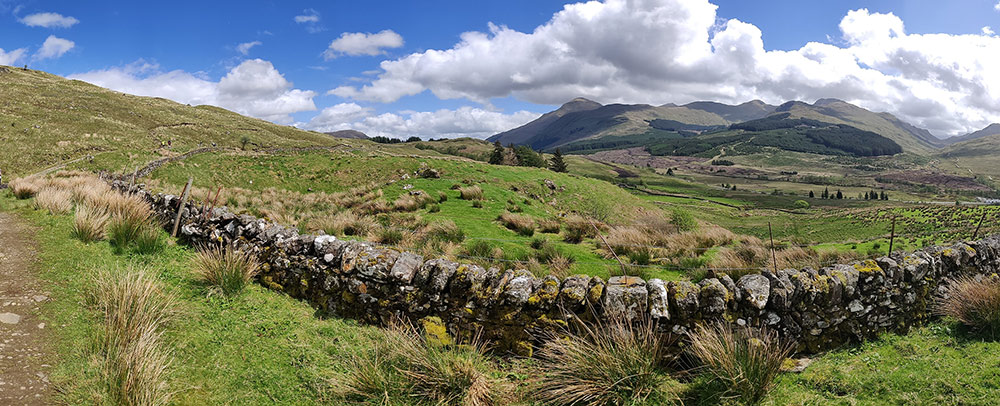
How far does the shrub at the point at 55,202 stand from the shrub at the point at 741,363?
630 inches

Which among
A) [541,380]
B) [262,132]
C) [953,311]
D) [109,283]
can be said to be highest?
[262,132]

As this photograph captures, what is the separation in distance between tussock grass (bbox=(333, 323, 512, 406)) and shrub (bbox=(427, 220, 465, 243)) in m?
7.51

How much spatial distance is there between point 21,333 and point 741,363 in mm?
8587

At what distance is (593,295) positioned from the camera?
5695 millimetres

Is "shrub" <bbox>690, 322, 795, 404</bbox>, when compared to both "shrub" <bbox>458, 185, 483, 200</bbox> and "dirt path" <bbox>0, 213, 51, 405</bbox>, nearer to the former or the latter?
"dirt path" <bbox>0, 213, 51, 405</bbox>

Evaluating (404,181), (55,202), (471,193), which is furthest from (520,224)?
(55,202)

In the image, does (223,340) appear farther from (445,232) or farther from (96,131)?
(96,131)

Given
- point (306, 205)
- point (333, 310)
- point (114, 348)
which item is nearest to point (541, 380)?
point (333, 310)

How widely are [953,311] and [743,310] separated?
13.1ft

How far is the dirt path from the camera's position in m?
4.11

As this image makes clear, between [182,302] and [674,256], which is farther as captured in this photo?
[674,256]

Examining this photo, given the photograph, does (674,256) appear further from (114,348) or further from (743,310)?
(114,348)

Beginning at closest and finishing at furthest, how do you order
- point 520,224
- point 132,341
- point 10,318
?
point 132,341 < point 10,318 < point 520,224

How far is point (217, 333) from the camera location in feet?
19.4
